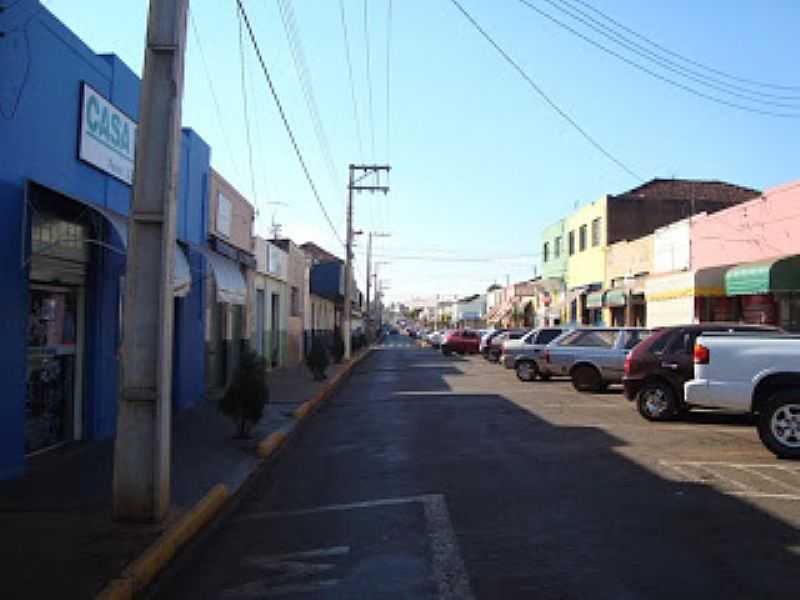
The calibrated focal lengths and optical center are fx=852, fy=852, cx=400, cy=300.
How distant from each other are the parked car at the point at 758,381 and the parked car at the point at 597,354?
9986 millimetres

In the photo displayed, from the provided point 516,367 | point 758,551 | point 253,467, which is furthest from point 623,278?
point 758,551

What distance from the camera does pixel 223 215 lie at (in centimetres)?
1986

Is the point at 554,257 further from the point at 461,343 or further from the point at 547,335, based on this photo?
the point at 547,335

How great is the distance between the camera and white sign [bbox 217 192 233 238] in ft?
63.6

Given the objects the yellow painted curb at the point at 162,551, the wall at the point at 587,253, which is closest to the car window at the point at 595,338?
the yellow painted curb at the point at 162,551

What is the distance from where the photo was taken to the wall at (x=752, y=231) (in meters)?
23.1

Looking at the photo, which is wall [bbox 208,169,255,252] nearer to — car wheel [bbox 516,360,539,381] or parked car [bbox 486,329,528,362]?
car wheel [bbox 516,360,539,381]

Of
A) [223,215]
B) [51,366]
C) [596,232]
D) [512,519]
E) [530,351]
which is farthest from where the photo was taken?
[596,232]

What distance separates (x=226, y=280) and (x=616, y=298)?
2388cm

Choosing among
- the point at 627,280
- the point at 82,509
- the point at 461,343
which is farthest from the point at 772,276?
the point at 461,343

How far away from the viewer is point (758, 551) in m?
6.25

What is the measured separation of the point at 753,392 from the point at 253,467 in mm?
6585

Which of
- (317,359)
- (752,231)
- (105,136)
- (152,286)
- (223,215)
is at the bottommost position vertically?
(317,359)

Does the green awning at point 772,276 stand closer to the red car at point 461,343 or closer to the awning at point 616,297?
the awning at point 616,297
